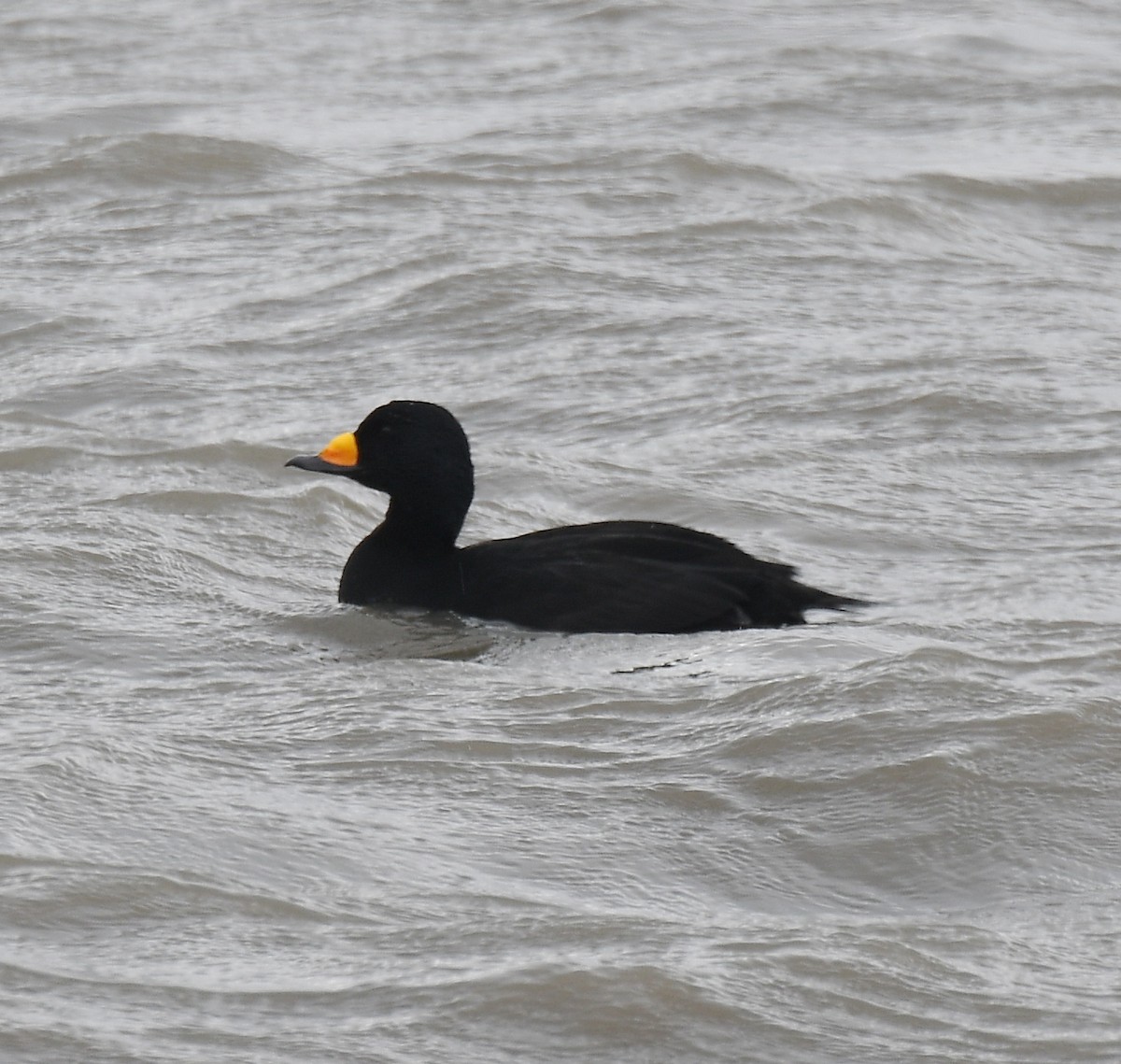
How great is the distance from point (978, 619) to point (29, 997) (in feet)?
11.3

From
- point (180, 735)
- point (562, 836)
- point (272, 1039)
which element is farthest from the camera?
point (180, 735)

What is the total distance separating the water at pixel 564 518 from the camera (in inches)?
175

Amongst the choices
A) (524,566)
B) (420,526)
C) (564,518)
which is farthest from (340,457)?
(564,518)

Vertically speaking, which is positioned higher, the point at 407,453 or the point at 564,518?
the point at 407,453

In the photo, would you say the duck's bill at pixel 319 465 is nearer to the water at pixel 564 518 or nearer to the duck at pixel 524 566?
the duck at pixel 524 566

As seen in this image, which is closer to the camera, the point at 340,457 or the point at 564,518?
the point at 340,457

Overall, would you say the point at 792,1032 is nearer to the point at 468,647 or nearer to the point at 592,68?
the point at 468,647

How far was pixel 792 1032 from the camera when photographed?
4.25 m

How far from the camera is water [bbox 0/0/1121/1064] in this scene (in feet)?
14.6

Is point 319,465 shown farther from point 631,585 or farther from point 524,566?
point 631,585

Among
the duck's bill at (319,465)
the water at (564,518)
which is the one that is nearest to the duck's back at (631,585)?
the water at (564,518)

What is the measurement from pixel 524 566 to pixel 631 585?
333mm

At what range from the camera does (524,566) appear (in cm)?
696

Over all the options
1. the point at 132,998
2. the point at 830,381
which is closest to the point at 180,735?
the point at 132,998
